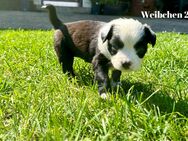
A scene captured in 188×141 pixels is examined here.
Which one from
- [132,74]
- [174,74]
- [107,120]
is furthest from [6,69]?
[107,120]

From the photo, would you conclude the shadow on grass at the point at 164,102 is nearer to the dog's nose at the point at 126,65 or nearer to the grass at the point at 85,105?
the grass at the point at 85,105

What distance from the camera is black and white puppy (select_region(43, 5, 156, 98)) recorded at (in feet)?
11.7

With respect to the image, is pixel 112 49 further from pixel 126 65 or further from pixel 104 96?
pixel 104 96

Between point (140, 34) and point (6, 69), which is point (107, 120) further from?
point (6, 69)

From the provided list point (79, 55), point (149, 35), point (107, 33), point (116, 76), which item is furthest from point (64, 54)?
point (149, 35)

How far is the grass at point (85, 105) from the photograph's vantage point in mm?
2537

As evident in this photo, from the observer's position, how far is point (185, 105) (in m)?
3.40

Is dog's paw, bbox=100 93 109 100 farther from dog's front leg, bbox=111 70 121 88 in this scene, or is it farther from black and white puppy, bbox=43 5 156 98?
dog's front leg, bbox=111 70 121 88

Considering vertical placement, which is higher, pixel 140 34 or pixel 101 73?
pixel 140 34

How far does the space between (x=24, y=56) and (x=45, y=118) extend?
2874 mm

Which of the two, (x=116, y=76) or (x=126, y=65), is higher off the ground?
(x=126, y=65)

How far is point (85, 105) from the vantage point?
275cm

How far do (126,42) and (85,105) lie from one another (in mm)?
997

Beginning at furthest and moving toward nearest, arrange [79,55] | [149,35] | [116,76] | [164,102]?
[79,55] < [116,76] < [149,35] < [164,102]
